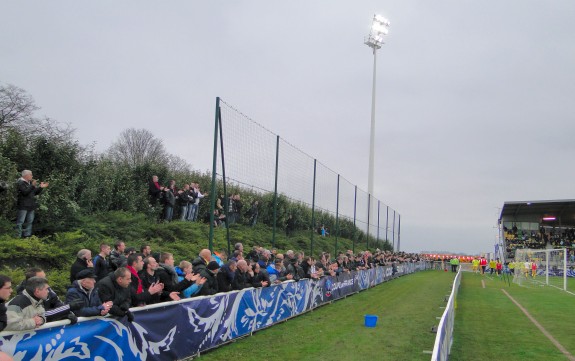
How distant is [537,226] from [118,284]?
231ft

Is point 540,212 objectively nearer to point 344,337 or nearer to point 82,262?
point 344,337

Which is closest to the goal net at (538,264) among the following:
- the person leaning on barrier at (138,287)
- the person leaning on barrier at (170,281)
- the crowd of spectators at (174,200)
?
the crowd of spectators at (174,200)

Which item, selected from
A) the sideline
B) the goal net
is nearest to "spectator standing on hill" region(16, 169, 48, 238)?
the sideline

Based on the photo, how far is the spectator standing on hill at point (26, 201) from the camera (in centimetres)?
1112

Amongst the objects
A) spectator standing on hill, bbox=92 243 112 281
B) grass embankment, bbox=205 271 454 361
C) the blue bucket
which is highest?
spectator standing on hill, bbox=92 243 112 281

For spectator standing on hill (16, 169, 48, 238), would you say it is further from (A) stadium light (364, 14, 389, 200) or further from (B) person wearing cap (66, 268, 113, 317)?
(A) stadium light (364, 14, 389, 200)

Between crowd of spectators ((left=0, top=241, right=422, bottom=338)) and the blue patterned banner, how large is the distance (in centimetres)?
16

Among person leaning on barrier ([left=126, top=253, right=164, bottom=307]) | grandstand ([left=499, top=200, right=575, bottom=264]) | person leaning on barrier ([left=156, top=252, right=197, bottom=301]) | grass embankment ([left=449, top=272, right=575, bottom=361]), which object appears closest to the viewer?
person leaning on barrier ([left=126, top=253, right=164, bottom=307])

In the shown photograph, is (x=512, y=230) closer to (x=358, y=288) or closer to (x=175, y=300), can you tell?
(x=358, y=288)

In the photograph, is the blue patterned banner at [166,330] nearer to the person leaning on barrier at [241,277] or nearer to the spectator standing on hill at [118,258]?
the person leaning on barrier at [241,277]

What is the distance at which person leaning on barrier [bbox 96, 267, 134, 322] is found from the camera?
681cm

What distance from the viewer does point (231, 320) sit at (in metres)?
10.2

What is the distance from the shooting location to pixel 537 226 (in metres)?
68.0

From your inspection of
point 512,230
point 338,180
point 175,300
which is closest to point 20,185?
point 175,300
